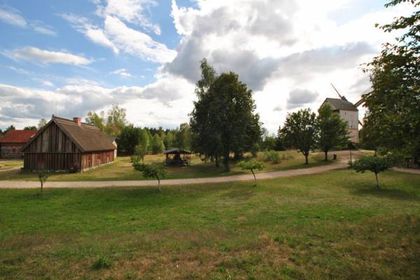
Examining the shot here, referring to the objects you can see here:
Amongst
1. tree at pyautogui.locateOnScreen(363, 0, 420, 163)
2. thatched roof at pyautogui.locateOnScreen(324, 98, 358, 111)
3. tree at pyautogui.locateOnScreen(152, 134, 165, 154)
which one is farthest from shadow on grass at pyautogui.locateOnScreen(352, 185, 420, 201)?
tree at pyautogui.locateOnScreen(152, 134, 165, 154)

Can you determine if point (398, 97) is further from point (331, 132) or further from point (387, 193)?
point (331, 132)

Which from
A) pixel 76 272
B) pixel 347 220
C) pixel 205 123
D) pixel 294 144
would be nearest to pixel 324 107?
pixel 294 144

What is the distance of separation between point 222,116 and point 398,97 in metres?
24.4

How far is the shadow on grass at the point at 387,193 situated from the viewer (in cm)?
1870

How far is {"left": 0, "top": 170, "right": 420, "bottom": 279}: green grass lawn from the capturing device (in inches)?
300

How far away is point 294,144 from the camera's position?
1628 inches

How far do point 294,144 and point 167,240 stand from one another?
34348 millimetres

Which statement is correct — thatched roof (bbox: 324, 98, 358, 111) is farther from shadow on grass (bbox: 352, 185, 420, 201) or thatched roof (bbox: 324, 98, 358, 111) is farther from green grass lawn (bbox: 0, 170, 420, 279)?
green grass lawn (bbox: 0, 170, 420, 279)

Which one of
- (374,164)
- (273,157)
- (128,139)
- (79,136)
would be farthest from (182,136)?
(374,164)

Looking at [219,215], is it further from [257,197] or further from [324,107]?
[324,107]

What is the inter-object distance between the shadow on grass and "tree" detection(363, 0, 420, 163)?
1197 centimetres

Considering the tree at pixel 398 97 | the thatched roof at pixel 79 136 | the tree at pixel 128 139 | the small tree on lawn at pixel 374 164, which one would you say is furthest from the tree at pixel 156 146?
the tree at pixel 398 97

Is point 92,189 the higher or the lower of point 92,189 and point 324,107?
the lower

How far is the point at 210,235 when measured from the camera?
35.0ft
